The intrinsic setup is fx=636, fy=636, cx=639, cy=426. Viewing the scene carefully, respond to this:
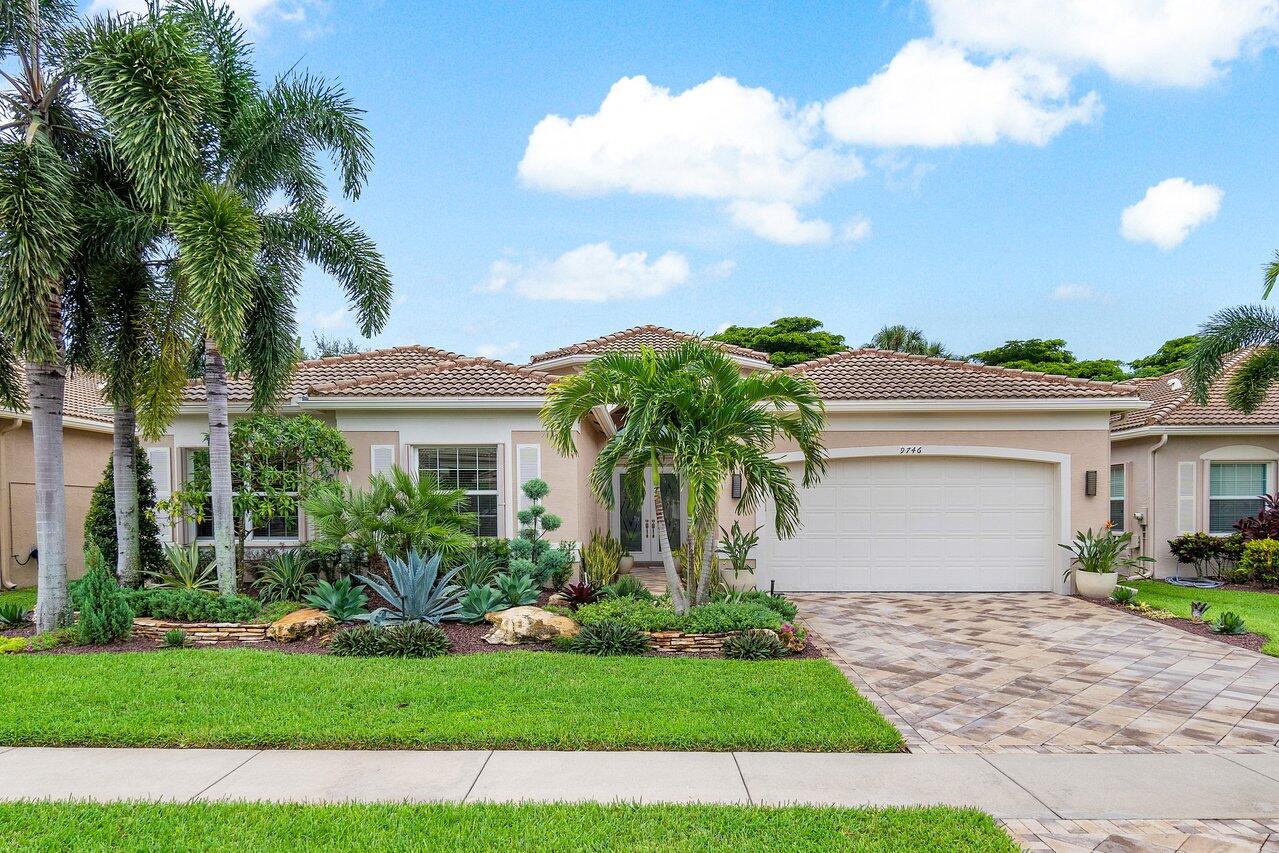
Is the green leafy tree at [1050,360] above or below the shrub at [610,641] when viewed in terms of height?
above

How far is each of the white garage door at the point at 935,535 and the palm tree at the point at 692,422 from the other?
3.91 m

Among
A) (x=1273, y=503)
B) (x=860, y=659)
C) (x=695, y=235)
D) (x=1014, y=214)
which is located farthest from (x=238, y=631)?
(x=1273, y=503)

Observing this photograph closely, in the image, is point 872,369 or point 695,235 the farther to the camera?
point 695,235

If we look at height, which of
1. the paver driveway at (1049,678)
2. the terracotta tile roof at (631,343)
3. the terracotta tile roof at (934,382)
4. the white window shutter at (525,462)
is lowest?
the paver driveway at (1049,678)

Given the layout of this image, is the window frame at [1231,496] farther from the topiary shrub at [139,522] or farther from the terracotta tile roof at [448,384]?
the topiary shrub at [139,522]

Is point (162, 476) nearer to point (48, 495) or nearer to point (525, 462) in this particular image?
point (48, 495)

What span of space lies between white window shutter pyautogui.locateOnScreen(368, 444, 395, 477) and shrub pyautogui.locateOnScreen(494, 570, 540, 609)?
3.21 meters

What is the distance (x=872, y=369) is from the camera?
12680 millimetres

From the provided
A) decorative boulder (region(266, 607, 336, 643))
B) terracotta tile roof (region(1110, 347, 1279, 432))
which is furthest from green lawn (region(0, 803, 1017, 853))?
terracotta tile roof (region(1110, 347, 1279, 432))

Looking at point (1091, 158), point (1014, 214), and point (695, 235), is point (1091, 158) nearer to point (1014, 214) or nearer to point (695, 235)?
point (1014, 214)

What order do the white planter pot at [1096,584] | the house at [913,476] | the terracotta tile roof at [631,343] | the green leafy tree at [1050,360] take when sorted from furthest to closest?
the green leafy tree at [1050,360] → the terracotta tile roof at [631,343] → the house at [913,476] → the white planter pot at [1096,584]

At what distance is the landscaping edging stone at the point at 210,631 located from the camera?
26.0ft

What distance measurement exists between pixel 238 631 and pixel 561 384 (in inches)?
200

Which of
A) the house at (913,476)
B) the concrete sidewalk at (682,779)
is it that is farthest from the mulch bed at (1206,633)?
the concrete sidewalk at (682,779)
